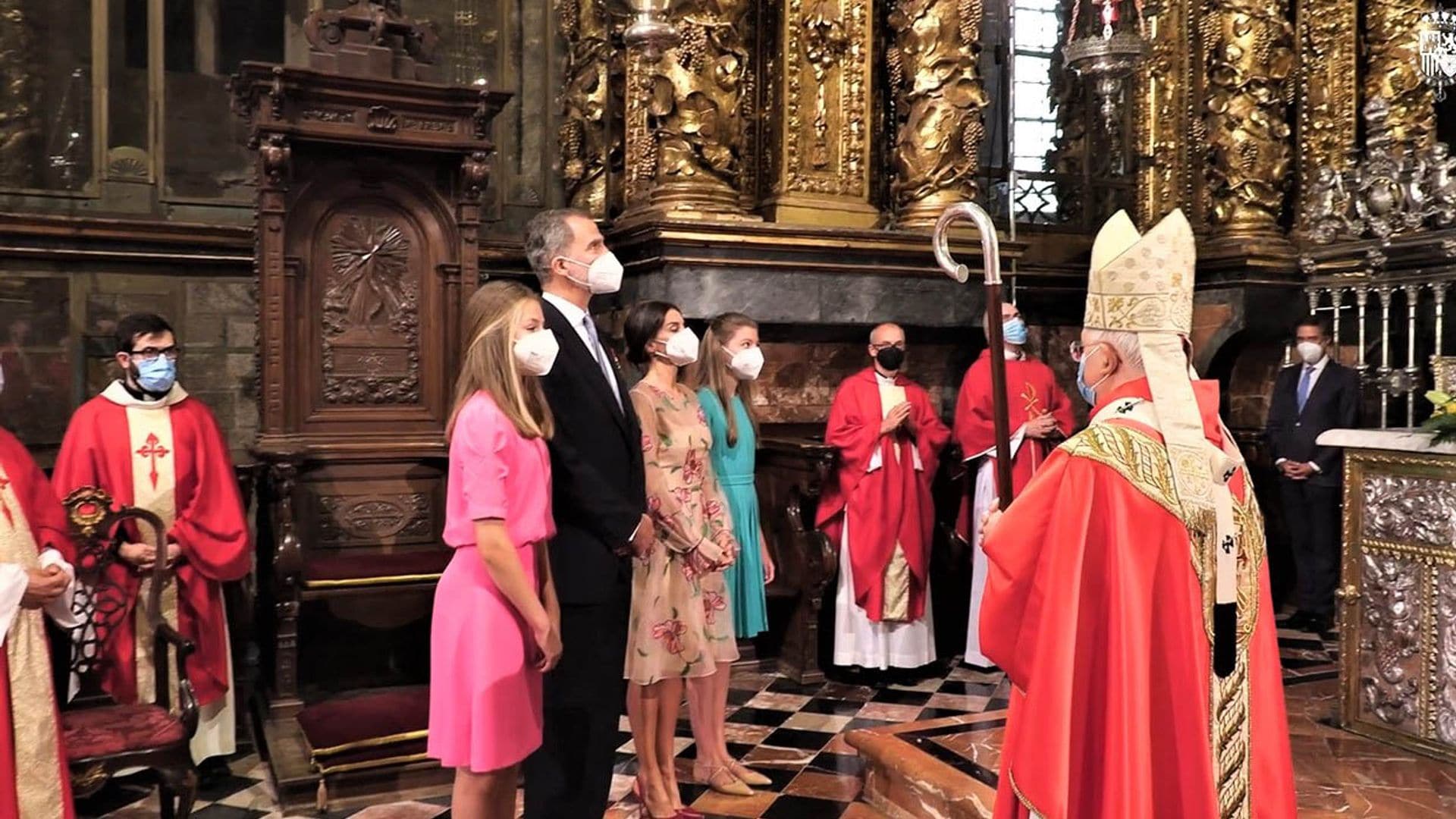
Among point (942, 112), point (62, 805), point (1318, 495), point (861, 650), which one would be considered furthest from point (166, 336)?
point (1318, 495)

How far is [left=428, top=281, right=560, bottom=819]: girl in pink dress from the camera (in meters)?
3.03

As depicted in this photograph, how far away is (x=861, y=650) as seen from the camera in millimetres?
6477

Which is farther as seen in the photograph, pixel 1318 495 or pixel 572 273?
pixel 1318 495

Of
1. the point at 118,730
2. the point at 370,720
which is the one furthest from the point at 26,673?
the point at 370,720

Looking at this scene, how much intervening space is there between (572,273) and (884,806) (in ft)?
→ 7.85

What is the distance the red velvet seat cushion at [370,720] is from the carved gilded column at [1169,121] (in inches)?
242

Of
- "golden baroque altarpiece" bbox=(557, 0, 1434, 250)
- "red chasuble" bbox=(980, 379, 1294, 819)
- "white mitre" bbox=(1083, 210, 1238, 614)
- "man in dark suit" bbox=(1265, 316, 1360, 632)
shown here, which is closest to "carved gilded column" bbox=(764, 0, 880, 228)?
"golden baroque altarpiece" bbox=(557, 0, 1434, 250)

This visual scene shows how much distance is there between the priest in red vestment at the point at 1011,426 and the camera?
6.62 m

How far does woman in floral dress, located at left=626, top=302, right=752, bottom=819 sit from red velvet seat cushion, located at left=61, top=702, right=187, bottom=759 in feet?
4.93

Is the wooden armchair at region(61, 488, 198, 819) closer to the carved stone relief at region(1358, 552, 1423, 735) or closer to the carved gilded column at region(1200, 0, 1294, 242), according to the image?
the carved stone relief at region(1358, 552, 1423, 735)

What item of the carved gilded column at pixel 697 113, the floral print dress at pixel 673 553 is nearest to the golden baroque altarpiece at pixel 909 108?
the carved gilded column at pixel 697 113

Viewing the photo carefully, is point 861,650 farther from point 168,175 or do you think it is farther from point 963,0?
point 168,175

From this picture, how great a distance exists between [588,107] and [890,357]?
2.63 m

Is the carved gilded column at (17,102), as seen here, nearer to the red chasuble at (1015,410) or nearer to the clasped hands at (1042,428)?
the red chasuble at (1015,410)
